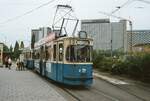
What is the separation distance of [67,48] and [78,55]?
0.74 m

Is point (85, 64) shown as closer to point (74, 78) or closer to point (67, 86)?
point (74, 78)

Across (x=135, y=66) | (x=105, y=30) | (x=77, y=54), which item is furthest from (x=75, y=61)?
(x=105, y=30)

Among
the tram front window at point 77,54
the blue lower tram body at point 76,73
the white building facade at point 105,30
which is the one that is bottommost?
the blue lower tram body at point 76,73

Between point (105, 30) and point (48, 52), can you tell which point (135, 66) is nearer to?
point (48, 52)

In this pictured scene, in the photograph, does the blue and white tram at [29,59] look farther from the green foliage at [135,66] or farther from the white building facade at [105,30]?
the green foliage at [135,66]

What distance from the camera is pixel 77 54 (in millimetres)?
21594

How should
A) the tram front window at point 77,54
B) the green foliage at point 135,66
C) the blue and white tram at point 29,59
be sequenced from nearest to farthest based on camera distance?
the tram front window at point 77,54 → the green foliage at point 135,66 → the blue and white tram at point 29,59

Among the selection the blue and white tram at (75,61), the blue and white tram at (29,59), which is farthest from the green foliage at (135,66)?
the blue and white tram at (29,59)

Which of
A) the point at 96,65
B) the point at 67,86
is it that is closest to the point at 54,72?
the point at 67,86

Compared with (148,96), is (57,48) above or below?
above

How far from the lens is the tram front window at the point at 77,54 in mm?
21562

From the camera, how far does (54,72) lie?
77.6 feet

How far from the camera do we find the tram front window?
21562 millimetres

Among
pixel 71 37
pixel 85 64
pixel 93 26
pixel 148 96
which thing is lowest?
pixel 148 96
